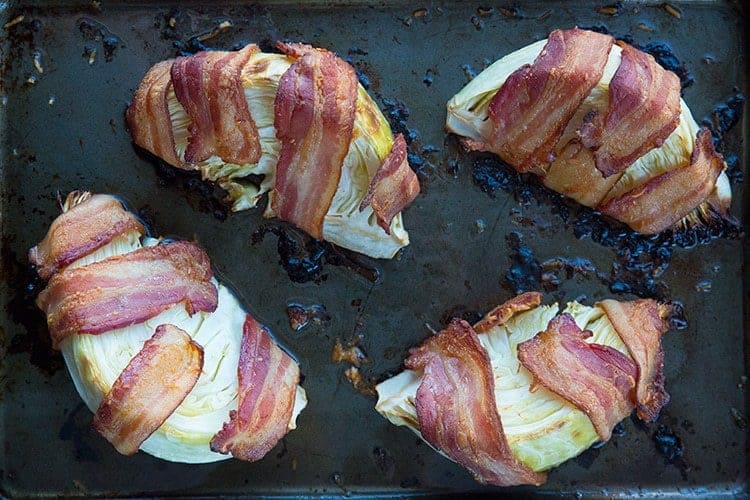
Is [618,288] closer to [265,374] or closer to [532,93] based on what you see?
[532,93]

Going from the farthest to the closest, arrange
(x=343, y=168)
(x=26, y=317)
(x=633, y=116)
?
1. (x=26, y=317)
2. (x=343, y=168)
3. (x=633, y=116)

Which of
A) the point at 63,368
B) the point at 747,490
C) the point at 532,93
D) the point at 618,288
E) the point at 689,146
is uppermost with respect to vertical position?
the point at 532,93

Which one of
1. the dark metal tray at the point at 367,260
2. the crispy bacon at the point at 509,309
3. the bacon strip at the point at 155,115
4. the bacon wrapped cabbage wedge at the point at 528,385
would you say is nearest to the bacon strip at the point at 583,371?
the bacon wrapped cabbage wedge at the point at 528,385

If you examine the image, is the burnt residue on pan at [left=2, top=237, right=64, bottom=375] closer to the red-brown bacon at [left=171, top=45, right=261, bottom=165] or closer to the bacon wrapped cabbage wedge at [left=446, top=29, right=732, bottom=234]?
the red-brown bacon at [left=171, top=45, right=261, bottom=165]

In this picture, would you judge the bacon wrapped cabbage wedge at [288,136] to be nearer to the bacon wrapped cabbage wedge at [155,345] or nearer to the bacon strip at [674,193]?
the bacon wrapped cabbage wedge at [155,345]

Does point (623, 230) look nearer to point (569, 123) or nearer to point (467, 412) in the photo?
point (569, 123)

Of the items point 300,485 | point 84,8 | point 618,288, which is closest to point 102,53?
point 84,8

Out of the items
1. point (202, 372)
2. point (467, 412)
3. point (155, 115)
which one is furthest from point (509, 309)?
A: point (155, 115)

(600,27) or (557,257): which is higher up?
(600,27)
